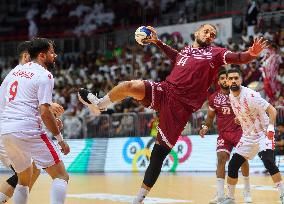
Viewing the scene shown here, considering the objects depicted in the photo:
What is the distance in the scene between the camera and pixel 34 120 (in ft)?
24.7

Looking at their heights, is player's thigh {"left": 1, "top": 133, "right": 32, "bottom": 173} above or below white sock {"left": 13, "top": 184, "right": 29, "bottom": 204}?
above

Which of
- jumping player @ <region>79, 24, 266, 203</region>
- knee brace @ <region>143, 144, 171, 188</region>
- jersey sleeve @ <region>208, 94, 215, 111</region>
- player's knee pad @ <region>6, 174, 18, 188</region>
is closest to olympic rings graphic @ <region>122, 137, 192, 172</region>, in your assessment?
jersey sleeve @ <region>208, 94, 215, 111</region>

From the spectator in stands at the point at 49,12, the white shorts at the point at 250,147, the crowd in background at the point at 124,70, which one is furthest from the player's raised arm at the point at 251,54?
the spectator in stands at the point at 49,12

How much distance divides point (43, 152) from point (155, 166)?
6.05 ft

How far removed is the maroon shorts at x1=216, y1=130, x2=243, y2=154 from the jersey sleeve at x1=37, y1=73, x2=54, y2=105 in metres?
5.18

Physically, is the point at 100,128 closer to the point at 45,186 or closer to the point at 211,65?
the point at 45,186

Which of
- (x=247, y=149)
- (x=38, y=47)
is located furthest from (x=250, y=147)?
(x=38, y=47)

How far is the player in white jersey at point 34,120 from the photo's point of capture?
7.28 metres

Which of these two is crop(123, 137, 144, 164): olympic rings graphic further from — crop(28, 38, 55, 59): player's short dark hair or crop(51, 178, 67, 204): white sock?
crop(51, 178, 67, 204): white sock

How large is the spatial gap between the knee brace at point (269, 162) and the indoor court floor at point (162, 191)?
2.63 feet

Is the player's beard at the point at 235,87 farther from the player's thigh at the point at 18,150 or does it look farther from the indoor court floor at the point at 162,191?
the player's thigh at the point at 18,150

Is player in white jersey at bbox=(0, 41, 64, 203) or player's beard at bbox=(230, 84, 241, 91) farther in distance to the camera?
player's beard at bbox=(230, 84, 241, 91)

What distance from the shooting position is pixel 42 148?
740 cm

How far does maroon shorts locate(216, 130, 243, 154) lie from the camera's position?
11711 mm
